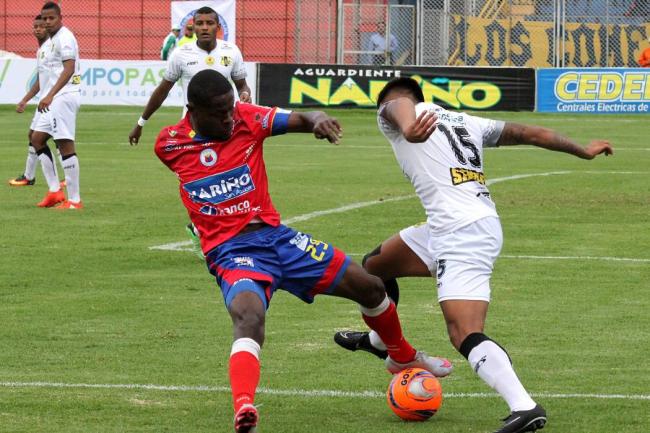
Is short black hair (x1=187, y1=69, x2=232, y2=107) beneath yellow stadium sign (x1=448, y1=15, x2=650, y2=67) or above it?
above

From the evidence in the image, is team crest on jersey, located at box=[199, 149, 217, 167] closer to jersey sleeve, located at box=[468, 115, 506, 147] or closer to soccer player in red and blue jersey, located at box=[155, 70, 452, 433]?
soccer player in red and blue jersey, located at box=[155, 70, 452, 433]

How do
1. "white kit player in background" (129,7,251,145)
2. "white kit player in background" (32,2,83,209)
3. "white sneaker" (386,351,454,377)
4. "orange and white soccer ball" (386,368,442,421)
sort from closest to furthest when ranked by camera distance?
1. "orange and white soccer ball" (386,368,442,421)
2. "white sneaker" (386,351,454,377)
3. "white kit player in background" (129,7,251,145)
4. "white kit player in background" (32,2,83,209)

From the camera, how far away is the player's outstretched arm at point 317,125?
6691 mm

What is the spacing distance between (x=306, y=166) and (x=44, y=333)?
13068mm

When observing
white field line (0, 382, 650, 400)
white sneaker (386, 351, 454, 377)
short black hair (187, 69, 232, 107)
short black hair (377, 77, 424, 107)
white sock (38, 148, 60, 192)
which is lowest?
white sock (38, 148, 60, 192)

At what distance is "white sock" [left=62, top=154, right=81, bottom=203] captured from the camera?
1630 centimetres

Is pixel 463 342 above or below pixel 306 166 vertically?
above

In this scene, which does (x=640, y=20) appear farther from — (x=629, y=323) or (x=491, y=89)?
(x=629, y=323)

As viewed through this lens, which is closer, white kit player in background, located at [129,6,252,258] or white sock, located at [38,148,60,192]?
white kit player in background, located at [129,6,252,258]

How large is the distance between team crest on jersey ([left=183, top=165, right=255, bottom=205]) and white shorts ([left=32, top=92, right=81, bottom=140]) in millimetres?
9877

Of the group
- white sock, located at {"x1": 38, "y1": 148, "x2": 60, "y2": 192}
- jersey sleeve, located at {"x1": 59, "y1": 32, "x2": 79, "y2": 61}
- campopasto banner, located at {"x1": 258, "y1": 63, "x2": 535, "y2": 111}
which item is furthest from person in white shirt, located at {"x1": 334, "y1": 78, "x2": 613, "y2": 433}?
campopasto banner, located at {"x1": 258, "y1": 63, "x2": 535, "y2": 111}

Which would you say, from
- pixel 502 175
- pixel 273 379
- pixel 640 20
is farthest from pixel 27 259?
pixel 640 20

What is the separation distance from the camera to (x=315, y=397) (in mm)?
7367

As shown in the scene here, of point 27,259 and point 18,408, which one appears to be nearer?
point 18,408
